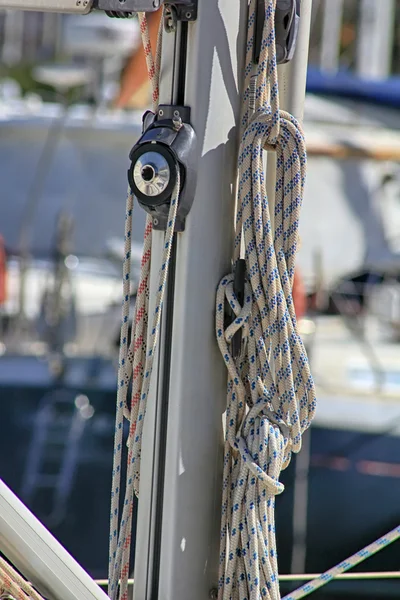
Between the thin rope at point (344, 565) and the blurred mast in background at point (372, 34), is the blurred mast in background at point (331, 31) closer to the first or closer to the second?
the blurred mast in background at point (372, 34)

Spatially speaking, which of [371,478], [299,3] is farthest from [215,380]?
[371,478]

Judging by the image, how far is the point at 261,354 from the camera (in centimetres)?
153

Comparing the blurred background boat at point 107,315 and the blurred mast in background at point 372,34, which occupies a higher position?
the blurred mast in background at point 372,34

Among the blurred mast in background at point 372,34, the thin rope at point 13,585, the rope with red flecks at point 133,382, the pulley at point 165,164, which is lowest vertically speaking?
the thin rope at point 13,585

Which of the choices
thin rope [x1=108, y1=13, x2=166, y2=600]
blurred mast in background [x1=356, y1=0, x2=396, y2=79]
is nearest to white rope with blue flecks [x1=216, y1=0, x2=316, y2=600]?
thin rope [x1=108, y1=13, x2=166, y2=600]

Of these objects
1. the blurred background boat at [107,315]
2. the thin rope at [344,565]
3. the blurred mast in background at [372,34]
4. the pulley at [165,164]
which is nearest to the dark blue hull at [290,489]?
the blurred background boat at [107,315]

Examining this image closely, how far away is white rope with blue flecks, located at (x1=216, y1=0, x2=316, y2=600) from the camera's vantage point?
1500 mm

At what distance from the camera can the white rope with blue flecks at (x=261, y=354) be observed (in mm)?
1500

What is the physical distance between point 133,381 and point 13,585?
0.37 m

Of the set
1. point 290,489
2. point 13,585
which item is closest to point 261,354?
point 13,585

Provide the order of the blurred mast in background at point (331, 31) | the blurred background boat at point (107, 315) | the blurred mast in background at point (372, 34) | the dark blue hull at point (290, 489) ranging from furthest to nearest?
the blurred mast in background at point (331, 31)
the blurred mast in background at point (372, 34)
the blurred background boat at point (107, 315)
the dark blue hull at point (290, 489)

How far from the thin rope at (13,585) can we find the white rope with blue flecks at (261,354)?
1.01 ft

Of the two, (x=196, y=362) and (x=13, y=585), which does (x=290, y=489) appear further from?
(x=13, y=585)

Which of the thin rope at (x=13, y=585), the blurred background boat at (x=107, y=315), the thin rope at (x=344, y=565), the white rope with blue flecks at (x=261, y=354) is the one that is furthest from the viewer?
the blurred background boat at (x=107, y=315)
